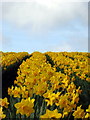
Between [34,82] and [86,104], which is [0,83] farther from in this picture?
→ [34,82]

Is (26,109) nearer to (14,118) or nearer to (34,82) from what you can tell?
(14,118)

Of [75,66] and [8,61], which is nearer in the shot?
[75,66]

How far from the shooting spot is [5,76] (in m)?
10.1

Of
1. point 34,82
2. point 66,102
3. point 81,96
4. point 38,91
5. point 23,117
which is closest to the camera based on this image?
point 66,102

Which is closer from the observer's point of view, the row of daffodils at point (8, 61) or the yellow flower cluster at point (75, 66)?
the yellow flower cluster at point (75, 66)

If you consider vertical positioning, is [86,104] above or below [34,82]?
below

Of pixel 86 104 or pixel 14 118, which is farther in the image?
pixel 86 104

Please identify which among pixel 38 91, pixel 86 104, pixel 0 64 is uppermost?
pixel 0 64

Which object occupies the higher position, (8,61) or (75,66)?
(8,61)

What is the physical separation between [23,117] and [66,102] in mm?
621

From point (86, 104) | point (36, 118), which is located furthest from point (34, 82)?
point (86, 104)

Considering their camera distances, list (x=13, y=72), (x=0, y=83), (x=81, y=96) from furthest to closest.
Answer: (x=13, y=72)
(x=0, y=83)
(x=81, y=96)

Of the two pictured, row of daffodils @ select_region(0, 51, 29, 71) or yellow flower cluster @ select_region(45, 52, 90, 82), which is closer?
yellow flower cluster @ select_region(45, 52, 90, 82)

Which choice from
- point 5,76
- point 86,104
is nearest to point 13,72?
point 5,76
